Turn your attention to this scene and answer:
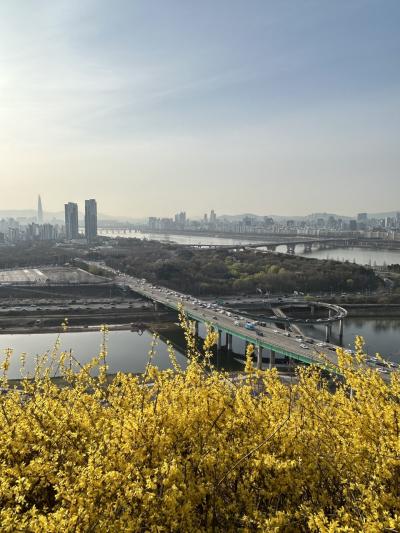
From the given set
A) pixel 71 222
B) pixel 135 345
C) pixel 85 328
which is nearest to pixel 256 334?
pixel 135 345

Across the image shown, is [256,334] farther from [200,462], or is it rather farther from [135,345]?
[200,462]

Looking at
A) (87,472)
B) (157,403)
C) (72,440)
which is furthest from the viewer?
(157,403)

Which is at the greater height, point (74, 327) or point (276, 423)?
point (276, 423)

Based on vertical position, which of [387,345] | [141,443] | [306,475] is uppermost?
[141,443]

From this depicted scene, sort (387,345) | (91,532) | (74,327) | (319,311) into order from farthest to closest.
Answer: (319,311), (74,327), (387,345), (91,532)

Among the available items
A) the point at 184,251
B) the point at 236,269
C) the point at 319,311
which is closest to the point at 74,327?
the point at 319,311

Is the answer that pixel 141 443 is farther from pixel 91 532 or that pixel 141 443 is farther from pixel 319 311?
pixel 319 311
